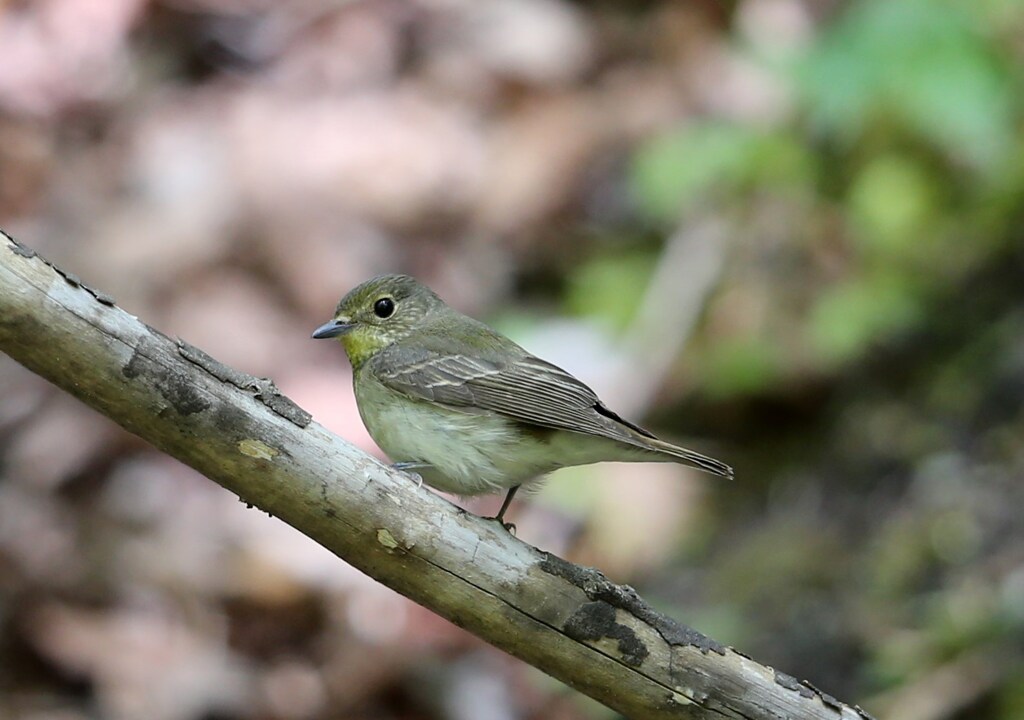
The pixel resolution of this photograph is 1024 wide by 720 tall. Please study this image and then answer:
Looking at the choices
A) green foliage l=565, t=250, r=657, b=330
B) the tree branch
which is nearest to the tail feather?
the tree branch

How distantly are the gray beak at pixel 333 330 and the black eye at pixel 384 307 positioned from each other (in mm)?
92

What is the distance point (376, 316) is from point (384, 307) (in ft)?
0.14

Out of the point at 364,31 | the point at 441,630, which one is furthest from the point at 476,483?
the point at 364,31

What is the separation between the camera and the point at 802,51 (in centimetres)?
565

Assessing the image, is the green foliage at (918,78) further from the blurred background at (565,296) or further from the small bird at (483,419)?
the small bird at (483,419)

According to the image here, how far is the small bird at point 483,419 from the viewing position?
328 centimetres

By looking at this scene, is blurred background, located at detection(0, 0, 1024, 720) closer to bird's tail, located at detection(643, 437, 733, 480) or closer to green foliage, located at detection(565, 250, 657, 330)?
green foliage, located at detection(565, 250, 657, 330)

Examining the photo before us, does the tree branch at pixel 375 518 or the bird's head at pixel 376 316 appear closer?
the tree branch at pixel 375 518

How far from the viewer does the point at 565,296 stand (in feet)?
21.2

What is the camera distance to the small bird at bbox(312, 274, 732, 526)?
3.28m

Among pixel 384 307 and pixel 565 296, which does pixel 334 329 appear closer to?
pixel 384 307

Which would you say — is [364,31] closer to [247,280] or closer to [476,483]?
[247,280]

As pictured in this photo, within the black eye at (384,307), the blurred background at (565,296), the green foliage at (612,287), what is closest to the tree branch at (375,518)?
the black eye at (384,307)

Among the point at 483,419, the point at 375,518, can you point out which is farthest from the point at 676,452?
the point at 375,518
